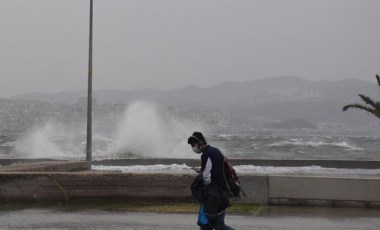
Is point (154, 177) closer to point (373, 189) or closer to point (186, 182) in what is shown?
point (186, 182)

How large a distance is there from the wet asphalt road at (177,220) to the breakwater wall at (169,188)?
1.02 feet

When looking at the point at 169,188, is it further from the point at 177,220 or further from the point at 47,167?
the point at 47,167

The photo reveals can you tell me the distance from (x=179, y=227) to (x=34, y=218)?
257 cm

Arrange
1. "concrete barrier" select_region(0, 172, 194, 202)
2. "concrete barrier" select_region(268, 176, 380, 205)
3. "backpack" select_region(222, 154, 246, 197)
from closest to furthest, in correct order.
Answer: "backpack" select_region(222, 154, 246, 197) < "concrete barrier" select_region(268, 176, 380, 205) < "concrete barrier" select_region(0, 172, 194, 202)

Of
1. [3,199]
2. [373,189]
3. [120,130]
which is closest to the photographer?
[373,189]

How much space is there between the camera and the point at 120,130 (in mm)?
51250

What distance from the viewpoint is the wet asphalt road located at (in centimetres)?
865

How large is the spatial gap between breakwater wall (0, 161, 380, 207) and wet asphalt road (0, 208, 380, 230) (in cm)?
31

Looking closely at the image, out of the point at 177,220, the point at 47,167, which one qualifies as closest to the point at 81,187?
the point at 177,220

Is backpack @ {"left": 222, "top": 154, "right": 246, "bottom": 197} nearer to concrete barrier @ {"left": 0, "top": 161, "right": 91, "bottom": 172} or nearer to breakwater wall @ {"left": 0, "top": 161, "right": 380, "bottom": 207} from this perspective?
breakwater wall @ {"left": 0, "top": 161, "right": 380, "bottom": 207}

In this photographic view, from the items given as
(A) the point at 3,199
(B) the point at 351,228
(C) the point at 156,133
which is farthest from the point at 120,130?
(B) the point at 351,228

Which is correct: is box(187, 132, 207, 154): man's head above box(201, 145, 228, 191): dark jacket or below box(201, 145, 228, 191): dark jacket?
above

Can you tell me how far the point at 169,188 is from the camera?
34.6 feet

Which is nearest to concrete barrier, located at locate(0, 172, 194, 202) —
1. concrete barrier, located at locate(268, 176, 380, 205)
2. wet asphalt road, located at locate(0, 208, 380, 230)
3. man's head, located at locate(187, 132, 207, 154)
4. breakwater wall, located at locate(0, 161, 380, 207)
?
breakwater wall, located at locate(0, 161, 380, 207)
